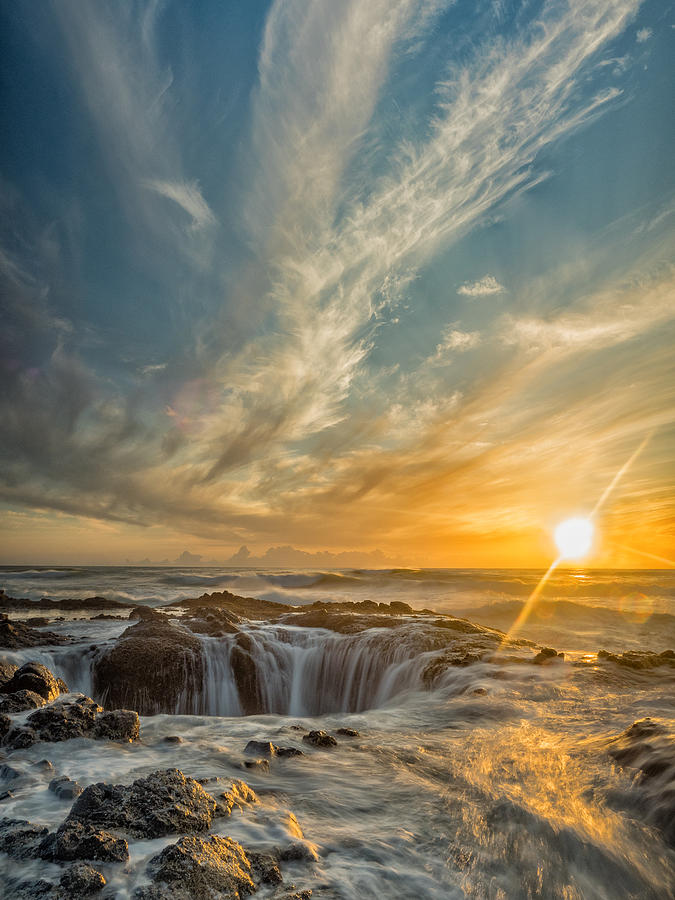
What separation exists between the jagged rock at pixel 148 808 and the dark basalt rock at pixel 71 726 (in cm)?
290

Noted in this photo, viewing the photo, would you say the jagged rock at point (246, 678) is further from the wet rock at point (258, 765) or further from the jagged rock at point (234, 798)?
the jagged rock at point (234, 798)

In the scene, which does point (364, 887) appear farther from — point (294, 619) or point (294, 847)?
point (294, 619)

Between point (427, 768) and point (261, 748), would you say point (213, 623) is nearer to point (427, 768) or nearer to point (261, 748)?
point (261, 748)

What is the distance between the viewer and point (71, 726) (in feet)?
20.6

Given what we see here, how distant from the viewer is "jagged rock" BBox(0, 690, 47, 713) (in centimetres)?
699

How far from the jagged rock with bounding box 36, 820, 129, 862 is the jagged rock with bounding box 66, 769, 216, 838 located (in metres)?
0.21

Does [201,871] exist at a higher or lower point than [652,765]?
higher

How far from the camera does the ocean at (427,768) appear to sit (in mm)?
3814

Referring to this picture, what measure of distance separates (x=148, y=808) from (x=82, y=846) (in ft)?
2.03

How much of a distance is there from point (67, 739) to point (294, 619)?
14.6 metres

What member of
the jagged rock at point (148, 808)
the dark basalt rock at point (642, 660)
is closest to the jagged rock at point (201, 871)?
the jagged rock at point (148, 808)

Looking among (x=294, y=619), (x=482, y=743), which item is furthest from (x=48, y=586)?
(x=482, y=743)

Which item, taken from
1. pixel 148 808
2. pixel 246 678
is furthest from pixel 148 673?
pixel 148 808

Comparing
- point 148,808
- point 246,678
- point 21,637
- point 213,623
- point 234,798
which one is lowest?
point 246,678
